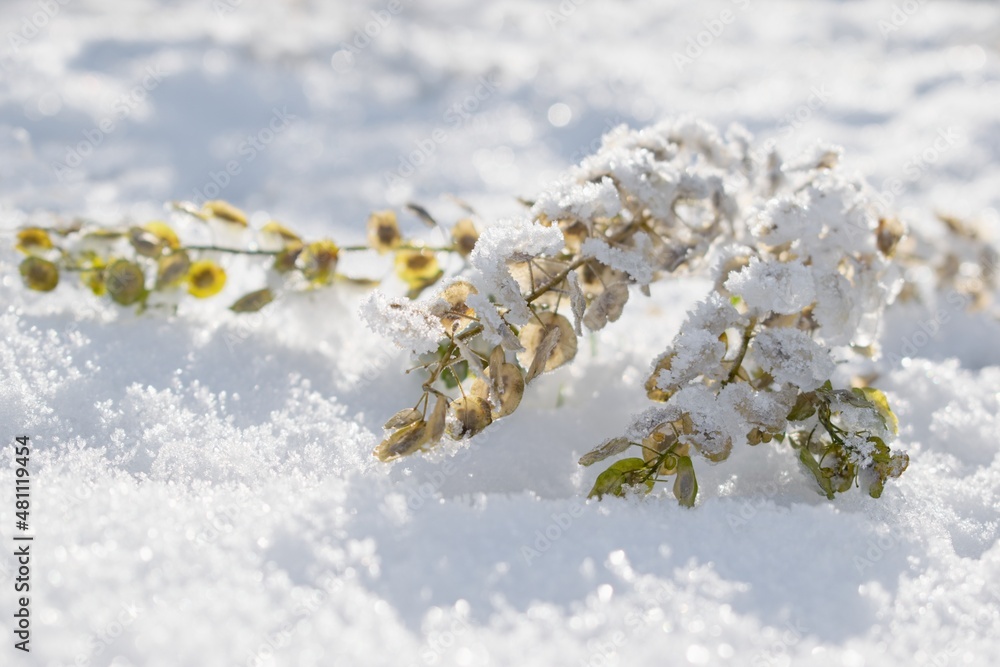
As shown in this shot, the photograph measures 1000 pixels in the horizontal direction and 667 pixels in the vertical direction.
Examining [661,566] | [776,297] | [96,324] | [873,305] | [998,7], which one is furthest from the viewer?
[998,7]

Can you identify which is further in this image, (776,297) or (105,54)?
(105,54)

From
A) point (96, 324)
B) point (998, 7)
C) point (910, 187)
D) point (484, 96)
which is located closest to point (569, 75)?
point (484, 96)

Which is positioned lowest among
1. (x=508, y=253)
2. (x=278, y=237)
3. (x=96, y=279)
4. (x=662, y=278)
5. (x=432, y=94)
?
(x=432, y=94)

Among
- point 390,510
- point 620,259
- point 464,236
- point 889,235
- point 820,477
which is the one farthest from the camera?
point 464,236

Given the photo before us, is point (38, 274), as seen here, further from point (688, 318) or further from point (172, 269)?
point (688, 318)

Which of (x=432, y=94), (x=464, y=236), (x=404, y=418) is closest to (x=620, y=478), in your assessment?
(x=404, y=418)

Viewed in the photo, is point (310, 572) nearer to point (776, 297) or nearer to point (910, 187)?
point (776, 297)

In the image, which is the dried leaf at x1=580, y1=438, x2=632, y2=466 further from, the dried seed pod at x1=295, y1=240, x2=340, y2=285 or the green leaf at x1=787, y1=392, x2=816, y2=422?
the dried seed pod at x1=295, y1=240, x2=340, y2=285
